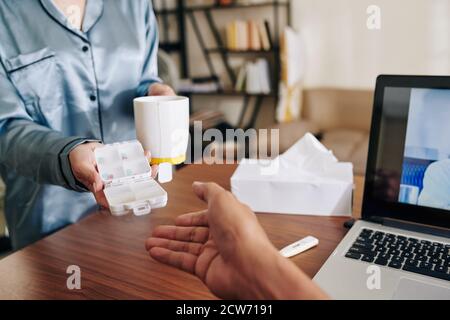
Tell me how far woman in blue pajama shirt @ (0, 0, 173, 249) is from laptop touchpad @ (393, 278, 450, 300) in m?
0.62

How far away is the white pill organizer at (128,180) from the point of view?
0.70 meters

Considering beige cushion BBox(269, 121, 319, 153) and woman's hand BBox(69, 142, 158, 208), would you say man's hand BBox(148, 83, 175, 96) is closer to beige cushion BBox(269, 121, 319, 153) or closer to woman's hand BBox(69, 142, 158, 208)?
woman's hand BBox(69, 142, 158, 208)

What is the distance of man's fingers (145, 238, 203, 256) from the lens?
704mm

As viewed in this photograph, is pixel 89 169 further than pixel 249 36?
No

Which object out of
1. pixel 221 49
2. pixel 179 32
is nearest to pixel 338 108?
pixel 221 49

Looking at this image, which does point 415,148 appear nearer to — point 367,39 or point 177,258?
point 177,258

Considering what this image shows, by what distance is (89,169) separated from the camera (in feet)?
2.43

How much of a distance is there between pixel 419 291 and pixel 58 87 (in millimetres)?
868

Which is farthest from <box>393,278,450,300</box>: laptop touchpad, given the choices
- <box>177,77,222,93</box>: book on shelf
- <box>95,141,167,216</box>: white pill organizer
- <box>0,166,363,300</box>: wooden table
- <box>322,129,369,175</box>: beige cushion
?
<box>177,77,222,93</box>: book on shelf

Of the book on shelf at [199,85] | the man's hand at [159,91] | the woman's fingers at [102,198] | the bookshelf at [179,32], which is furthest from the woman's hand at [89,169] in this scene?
the bookshelf at [179,32]

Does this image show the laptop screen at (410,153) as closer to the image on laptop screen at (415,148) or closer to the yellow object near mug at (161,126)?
the image on laptop screen at (415,148)

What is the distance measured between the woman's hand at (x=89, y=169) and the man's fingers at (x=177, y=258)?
0.11 metres

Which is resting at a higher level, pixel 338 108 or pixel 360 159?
pixel 338 108
